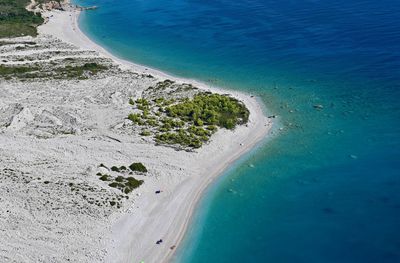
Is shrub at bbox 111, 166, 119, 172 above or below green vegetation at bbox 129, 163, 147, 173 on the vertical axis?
below

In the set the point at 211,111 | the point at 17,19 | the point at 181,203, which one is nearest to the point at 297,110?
the point at 211,111

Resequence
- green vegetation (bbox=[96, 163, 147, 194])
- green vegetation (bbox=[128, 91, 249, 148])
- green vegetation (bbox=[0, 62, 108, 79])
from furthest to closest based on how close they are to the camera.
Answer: green vegetation (bbox=[0, 62, 108, 79]), green vegetation (bbox=[128, 91, 249, 148]), green vegetation (bbox=[96, 163, 147, 194])

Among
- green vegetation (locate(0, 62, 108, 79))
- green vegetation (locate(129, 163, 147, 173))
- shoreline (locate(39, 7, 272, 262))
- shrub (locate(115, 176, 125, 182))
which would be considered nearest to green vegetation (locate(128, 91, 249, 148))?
shoreline (locate(39, 7, 272, 262))

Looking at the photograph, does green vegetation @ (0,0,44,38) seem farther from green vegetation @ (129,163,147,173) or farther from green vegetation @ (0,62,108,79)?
green vegetation @ (129,163,147,173)

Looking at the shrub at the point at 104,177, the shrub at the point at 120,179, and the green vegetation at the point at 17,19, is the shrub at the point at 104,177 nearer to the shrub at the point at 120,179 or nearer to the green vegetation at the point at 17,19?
the shrub at the point at 120,179

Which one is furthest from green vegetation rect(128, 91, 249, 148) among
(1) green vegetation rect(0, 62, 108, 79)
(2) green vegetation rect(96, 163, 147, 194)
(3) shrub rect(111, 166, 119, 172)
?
(1) green vegetation rect(0, 62, 108, 79)

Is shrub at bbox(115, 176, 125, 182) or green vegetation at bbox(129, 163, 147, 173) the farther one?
green vegetation at bbox(129, 163, 147, 173)

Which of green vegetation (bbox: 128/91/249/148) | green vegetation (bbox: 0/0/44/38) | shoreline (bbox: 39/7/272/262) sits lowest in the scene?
shoreline (bbox: 39/7/272/262)

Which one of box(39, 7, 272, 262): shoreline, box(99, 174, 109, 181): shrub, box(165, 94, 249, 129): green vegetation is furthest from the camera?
box(165, 94, 249, 129): green vegetation
